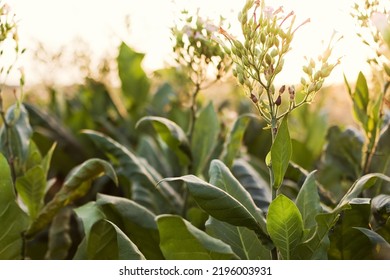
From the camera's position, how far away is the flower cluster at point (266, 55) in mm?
1604

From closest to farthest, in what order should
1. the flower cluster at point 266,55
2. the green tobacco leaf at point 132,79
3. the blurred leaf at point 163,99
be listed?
the flower cluster at point 266,55
the green tobacco leaf at point 132,79
the blurred leaf at point 163,99

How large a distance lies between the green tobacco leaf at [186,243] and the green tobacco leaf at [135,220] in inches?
12.6

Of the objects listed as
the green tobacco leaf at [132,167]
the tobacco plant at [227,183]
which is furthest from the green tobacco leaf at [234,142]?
the green tobacco leaf at [132,167]

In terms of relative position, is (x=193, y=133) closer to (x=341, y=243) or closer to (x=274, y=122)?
(x=341, y=243)

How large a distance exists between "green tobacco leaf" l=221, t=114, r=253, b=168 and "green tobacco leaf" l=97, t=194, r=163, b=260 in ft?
1.32

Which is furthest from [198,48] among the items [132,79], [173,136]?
[132,79]

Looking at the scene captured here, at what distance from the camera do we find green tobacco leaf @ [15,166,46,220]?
87.3 inches

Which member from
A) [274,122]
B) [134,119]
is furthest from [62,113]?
[274,122]

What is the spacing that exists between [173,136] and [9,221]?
62 centimetres

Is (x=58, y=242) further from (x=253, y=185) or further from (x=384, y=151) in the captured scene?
(x=384, y=151)

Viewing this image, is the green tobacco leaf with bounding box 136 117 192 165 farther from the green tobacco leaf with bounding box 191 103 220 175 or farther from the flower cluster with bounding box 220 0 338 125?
the flower cluster with bounding box 220 0 338 125

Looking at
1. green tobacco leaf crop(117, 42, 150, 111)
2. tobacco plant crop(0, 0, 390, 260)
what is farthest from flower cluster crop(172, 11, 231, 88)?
green tobacco leaf crop(117, 42, 150, 111)

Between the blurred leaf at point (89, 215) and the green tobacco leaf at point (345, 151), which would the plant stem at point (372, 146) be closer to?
the green tobacco leaf at point (345, 151)

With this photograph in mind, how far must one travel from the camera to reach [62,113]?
4.50 meters
